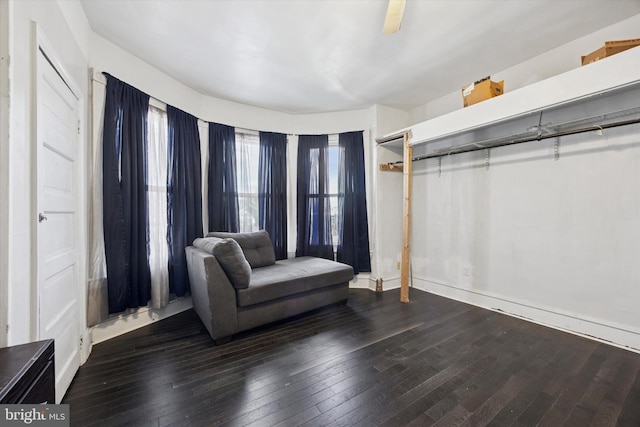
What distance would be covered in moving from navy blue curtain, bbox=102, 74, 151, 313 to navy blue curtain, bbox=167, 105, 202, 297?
281mm

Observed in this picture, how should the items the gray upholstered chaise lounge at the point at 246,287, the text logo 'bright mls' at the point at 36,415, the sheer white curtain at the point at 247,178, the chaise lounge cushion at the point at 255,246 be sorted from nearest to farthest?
1. the text logo 'bright mls' at the point at 36,415
2. the gray upholstered chaise lounge at the point at 246,287
3. the chaise lounge cushion at the point at 255,246
4. the sheer white curtain at the point at 247,178

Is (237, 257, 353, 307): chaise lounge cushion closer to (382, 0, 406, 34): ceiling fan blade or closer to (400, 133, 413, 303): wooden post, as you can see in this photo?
(400, 133, 413, 303): wooden post

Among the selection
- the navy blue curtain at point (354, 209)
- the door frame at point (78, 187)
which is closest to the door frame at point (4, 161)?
the door frame at point (78, 187)

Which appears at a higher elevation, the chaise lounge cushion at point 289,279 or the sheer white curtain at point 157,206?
the sheer white curtain at point 157,206

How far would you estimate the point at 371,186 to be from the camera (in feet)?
12.3

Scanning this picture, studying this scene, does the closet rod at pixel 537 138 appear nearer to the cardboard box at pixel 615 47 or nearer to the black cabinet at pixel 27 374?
the cardboard box at pixel 615 47

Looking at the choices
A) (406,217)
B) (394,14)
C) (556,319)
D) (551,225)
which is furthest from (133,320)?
(551,225)

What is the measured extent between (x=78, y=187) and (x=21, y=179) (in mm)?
864

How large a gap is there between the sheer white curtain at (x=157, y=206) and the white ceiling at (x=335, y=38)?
720 mm

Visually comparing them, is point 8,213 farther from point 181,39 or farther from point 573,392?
point 573,392

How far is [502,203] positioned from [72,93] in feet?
13.1

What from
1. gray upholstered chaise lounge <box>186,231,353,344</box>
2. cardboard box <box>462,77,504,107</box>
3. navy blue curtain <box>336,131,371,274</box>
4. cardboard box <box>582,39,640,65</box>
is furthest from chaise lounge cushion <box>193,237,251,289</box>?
cardboard box <box>582,39,640,65</box>

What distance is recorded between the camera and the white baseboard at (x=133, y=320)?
2166 mm

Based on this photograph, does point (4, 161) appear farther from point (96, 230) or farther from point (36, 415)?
point (96, 230)
